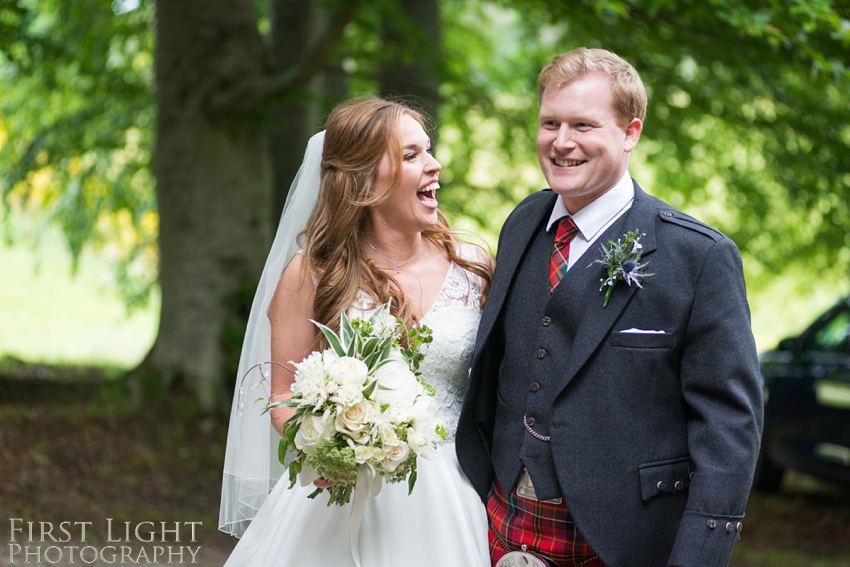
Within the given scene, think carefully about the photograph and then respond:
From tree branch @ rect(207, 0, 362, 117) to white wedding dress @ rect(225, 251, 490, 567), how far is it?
4362mm

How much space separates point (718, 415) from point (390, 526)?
1.13 meters

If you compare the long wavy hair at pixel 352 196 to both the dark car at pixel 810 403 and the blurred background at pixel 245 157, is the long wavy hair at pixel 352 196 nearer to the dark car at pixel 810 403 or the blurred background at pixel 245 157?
the blurred background at pixel 245 157

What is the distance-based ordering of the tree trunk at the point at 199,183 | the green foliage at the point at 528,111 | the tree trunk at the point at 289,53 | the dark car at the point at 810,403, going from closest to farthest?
the green foliage at the point at 528,111 → the dark car at the point at 810,403 → the tree trunk at the point at 199,183 → the tree trunk at the point at 289,53

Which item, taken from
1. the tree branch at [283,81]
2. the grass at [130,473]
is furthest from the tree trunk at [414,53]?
the grass at [130,473]

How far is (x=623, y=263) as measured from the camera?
2768 millimetres

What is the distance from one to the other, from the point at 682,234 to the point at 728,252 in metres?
0.14

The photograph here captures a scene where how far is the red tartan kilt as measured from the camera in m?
2.83

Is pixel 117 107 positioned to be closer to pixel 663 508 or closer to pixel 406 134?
pixel 406 134

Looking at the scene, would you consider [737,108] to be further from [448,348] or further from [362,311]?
[362,311]

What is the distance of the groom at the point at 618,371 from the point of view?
262 cm

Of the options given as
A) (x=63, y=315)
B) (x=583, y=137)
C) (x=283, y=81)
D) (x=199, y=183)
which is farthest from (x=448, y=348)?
(x=63, y=315)

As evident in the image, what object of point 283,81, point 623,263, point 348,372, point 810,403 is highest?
point 623,263

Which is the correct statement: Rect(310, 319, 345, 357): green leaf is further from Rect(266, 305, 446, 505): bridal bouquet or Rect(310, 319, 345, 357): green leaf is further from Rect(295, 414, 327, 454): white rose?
Rect(295, 414, 327, 454): white rose

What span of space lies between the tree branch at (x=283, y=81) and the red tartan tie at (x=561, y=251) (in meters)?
4.46
